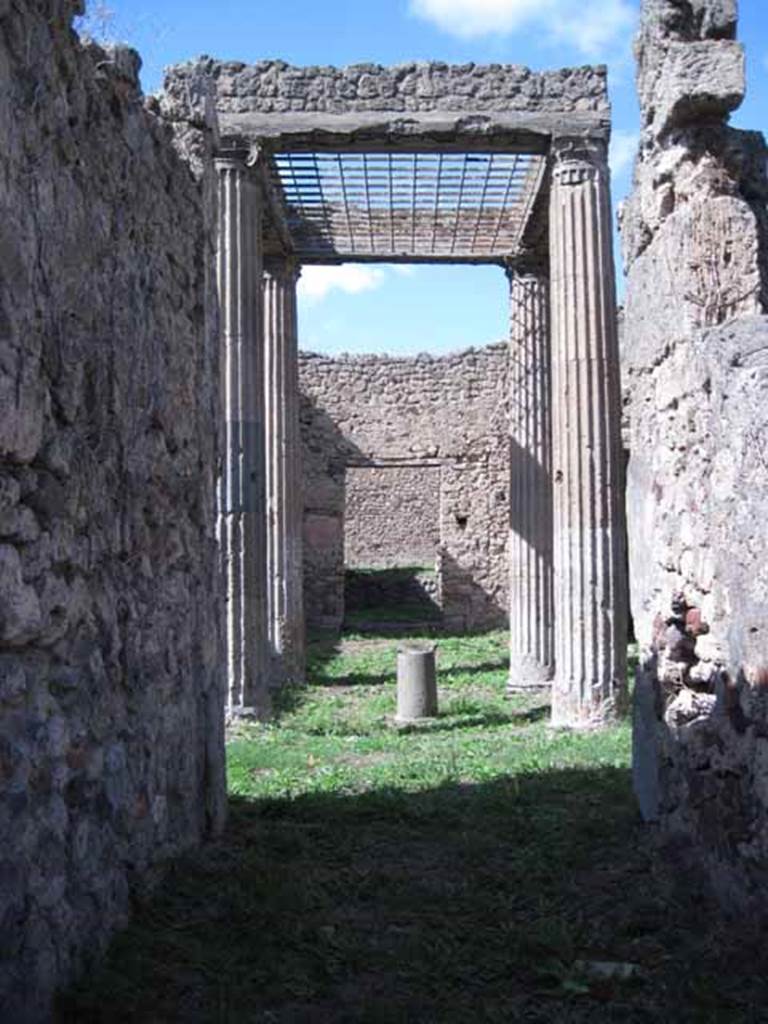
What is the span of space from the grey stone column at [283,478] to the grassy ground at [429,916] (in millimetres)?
4868

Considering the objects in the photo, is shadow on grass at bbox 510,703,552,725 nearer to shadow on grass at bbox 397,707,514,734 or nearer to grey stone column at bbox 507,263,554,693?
shadow on grass at bbox 397,707,514,734

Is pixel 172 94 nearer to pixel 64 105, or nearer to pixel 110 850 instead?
pixel 64 105

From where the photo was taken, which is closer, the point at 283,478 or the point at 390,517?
the point at 283,478

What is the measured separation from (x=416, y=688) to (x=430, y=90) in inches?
203

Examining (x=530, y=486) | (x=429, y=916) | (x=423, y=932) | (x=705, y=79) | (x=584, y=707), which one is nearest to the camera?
(x=423, y=932)

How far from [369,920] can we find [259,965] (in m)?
0.66

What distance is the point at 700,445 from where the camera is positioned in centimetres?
416

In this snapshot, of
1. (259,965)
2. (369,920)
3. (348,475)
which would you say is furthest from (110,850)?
(348,475)

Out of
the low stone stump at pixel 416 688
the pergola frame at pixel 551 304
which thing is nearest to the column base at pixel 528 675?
the low stone stump at pixel 416 688

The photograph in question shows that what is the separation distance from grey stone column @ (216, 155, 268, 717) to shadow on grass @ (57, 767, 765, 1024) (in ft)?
12.7

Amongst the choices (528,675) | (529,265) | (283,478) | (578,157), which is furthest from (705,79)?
(283,478)

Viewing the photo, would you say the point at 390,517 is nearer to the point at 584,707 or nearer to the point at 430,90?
the point at 430,90

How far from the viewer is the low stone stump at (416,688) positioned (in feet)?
32.0

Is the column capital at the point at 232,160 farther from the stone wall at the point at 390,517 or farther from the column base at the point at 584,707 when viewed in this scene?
the stone wall at the point at 390,517
